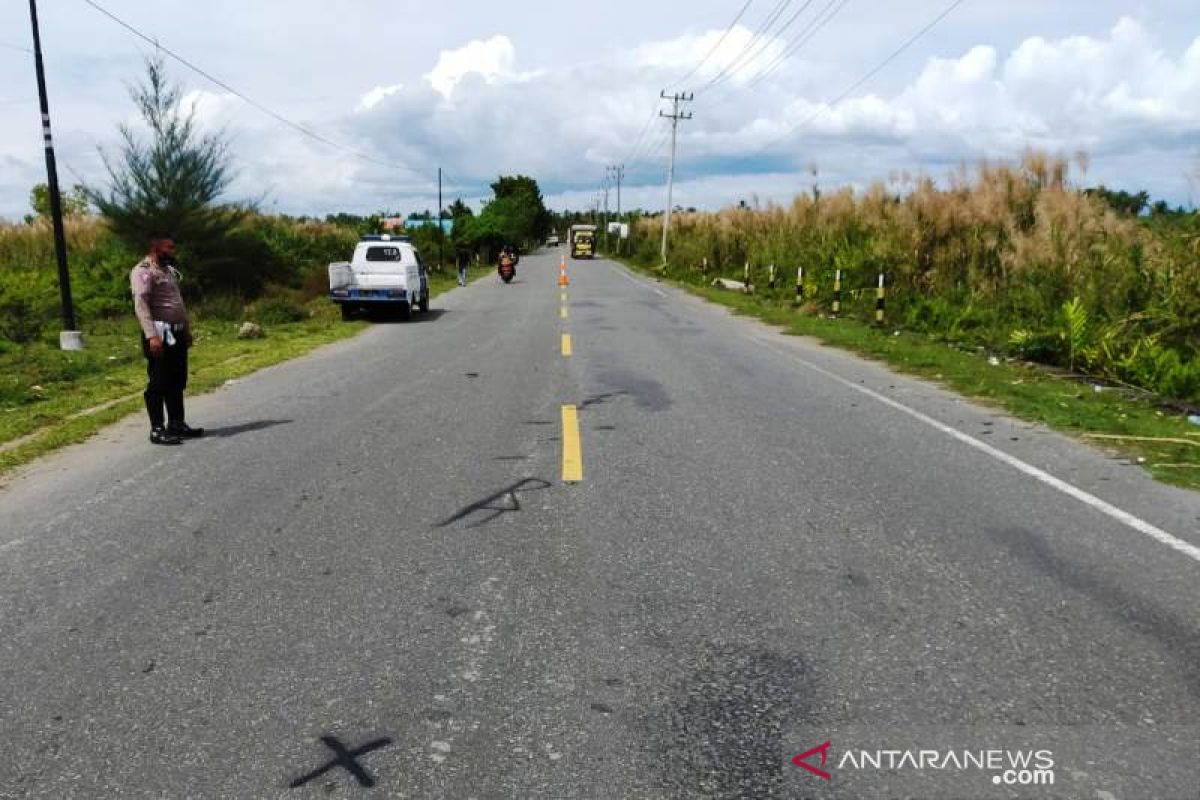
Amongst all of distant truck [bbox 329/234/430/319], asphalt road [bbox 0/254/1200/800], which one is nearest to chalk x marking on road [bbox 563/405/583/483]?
asphalt road [bbox 0/254/1200/800]

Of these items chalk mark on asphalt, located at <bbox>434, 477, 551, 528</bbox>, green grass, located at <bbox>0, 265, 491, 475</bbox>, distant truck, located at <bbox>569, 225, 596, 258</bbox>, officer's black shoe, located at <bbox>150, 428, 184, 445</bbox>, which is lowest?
green grass, located at <bbox>0, 265, 491, 475</bbox>

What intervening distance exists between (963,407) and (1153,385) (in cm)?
277

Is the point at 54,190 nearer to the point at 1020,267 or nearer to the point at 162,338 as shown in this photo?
the point at 162,338

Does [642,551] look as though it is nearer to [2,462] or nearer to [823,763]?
[823,763]

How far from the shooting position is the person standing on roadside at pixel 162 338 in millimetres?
7293

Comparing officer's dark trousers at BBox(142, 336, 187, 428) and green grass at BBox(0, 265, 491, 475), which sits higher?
officer's dark trousers at BBox(142, 336, 187, 428)

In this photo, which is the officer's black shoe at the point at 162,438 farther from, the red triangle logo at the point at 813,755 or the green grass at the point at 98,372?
the red triangle logo at the point at 813,755

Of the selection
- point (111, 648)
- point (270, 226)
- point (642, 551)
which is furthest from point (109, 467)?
point (270, 226)

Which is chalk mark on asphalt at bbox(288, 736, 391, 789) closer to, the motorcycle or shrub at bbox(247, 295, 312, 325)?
shrub at bbox(247, 295, 312, 325)

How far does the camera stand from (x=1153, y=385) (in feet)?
32.8

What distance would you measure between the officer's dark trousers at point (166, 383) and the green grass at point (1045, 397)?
26.2ft

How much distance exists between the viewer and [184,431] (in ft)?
25.1

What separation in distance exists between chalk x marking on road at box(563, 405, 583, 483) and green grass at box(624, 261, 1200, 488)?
4229 millimetres

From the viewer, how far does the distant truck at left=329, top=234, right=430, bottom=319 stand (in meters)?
20.0
